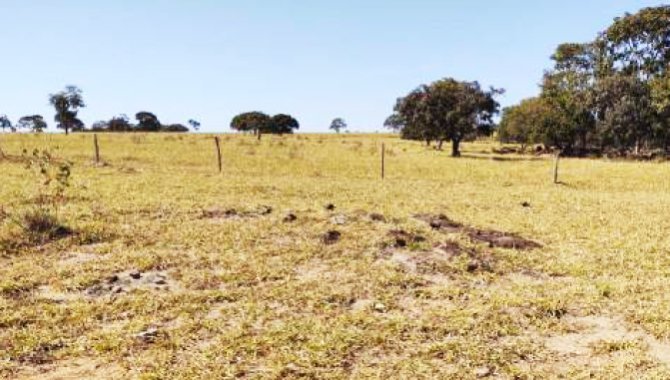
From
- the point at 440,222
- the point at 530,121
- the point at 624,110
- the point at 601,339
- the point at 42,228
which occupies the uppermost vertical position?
the point at 624,110

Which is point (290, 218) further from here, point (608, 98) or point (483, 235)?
point (608, 98)

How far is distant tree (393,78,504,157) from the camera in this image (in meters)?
49.9

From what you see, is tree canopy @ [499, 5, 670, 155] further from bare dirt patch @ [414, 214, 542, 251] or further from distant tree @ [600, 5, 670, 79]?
bare dirt patch @ [414, 214, 542, 251]

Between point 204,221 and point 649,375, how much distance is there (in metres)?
9.91

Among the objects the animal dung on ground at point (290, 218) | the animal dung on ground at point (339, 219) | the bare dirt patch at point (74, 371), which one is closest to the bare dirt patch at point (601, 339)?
the bare dirt patch at point (74, 371)

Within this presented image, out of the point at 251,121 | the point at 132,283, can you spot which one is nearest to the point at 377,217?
the point at 132,283

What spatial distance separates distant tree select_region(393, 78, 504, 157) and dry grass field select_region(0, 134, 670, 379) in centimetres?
3320

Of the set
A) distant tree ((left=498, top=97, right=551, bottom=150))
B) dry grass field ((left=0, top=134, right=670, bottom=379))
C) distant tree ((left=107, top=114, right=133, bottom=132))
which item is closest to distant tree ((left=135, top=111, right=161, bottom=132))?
distant tree ((left=107, top=114, right=133, bottom=132))

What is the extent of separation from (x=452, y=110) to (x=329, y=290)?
142 feet

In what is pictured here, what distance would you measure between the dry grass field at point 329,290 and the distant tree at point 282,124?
3673 inches

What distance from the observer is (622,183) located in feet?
88.0

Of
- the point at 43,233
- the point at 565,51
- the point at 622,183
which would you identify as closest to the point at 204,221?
the point at 43,233

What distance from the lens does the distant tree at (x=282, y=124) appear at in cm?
11019

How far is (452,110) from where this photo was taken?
5006cm
